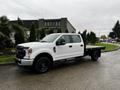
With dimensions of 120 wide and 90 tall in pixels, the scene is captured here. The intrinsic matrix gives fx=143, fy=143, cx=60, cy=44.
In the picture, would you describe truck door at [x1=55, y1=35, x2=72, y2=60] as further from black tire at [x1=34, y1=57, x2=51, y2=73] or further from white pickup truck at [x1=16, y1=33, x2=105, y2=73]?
black tire at [x1=34, y1=57, x2=51, y2=73]

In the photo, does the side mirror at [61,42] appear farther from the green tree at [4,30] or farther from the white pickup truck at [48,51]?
the green tree at [4,30]

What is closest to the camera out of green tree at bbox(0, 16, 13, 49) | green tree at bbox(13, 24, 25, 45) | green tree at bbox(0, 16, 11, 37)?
green tree at bbox(0, 16, 13, 49)

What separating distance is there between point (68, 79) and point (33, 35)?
12.5 m

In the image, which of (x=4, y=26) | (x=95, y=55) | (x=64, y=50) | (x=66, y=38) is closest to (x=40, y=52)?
(x=64, y=50)

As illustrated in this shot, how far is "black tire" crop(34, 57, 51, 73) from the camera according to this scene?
7.15 metres

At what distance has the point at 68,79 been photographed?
20.4ft

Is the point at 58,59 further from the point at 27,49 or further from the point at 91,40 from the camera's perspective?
the point at 91,40

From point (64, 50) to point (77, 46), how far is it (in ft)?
3.80

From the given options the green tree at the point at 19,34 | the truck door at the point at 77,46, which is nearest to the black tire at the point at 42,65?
the truck door at the point at 77,46

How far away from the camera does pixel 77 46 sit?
8.98m

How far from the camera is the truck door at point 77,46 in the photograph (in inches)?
346

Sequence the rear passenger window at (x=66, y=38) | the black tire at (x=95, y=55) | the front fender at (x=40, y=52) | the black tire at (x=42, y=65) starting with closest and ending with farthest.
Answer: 1. the front fender at (x=40, y=52)
2. the black tire at (x=42, y=65)
3. the rear passenger window at (x=66, y=38)
4. the black tire at (x=95, y=55)

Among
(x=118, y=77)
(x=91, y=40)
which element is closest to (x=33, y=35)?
(x=118, y=77)

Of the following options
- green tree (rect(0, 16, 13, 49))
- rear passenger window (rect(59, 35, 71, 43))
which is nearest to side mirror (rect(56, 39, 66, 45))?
rear passenger window (rect(59, 35, 71, 43))
